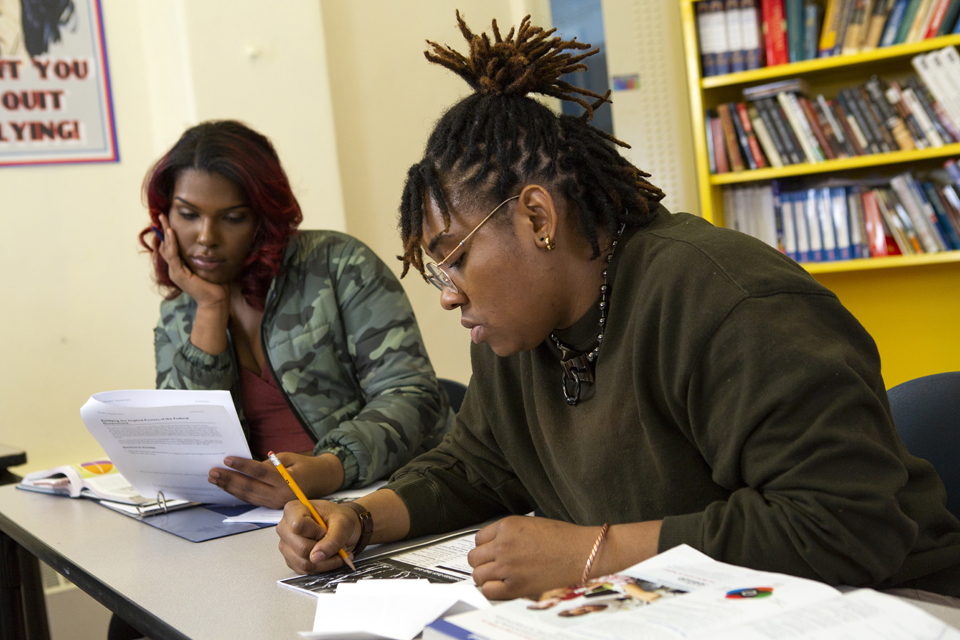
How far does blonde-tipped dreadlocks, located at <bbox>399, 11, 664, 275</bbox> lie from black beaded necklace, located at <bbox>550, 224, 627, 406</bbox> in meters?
0.04

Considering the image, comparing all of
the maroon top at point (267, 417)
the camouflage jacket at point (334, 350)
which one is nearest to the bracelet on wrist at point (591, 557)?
the camouflage jacket at point (334, 350)

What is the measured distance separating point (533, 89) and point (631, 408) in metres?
0.42

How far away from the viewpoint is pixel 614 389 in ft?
3.21

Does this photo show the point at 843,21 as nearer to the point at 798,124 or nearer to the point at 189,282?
the point at 798,124

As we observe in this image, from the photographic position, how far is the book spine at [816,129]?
2816 millimetres

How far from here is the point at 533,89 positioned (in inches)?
42.1

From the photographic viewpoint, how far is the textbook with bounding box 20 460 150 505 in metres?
1.50

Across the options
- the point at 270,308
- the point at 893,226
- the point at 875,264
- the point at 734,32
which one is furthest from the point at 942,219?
the point at 270,308

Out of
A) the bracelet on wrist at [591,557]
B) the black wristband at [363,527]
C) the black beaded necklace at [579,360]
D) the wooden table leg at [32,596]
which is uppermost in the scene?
the black beaded necklace at [579,360]

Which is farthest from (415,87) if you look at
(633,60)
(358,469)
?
(358,469)

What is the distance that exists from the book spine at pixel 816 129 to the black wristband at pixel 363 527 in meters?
2.28

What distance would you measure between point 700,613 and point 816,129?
2.56m

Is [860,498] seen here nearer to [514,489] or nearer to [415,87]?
[514,489]

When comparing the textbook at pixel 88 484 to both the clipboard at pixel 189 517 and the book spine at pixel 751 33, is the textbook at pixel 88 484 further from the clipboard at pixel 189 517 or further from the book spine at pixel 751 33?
the book spine at pixel 751 33
